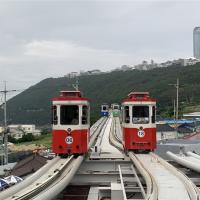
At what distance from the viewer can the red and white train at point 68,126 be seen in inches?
799

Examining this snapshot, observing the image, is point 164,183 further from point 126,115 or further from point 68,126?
point 126,115

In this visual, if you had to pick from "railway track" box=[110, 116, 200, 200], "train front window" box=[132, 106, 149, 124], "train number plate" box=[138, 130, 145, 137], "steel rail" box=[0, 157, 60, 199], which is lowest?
"steel rail" box=[0, 157, 60, 199]

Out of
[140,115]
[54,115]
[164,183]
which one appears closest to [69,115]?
[54,115]

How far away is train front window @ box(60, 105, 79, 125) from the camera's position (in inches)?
801

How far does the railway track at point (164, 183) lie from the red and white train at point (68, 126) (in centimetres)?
325

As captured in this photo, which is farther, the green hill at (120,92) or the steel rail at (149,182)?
the green hill at (120,92)

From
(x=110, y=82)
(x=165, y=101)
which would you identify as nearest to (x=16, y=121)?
(x=110, y=82)

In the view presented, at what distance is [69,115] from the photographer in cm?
2039

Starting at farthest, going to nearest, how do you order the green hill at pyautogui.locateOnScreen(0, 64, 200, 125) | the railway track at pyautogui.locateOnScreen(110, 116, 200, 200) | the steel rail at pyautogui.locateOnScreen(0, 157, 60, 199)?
the green hill at pyautogui.locateOnScreen(0, 64, 200, 125), the steel rail at pyautogui.locateOnScreen(0, 157, 60, 199), the railway track at pyautogui.locateOnScreen(110, 116, 200, 200)

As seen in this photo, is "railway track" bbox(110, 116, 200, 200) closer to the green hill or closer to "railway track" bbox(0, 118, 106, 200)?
"railway track" bbox(0, 118, 106, 200)

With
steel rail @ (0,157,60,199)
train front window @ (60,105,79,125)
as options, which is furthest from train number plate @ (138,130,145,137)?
steel rail @ (0,157,60,199)

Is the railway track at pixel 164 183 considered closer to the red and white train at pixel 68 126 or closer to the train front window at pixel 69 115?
the red and white train at pixel 68 126

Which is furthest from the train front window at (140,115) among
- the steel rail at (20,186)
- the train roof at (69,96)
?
the steel rail at (20,186)

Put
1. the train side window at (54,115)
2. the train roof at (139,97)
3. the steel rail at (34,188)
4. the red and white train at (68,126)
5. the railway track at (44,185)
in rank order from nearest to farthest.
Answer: the steel rail at (34,188) → the railway track at (44,185) → the red and white train at (68,126) → the train side window at (54,115) → the train roof at (139,97)
